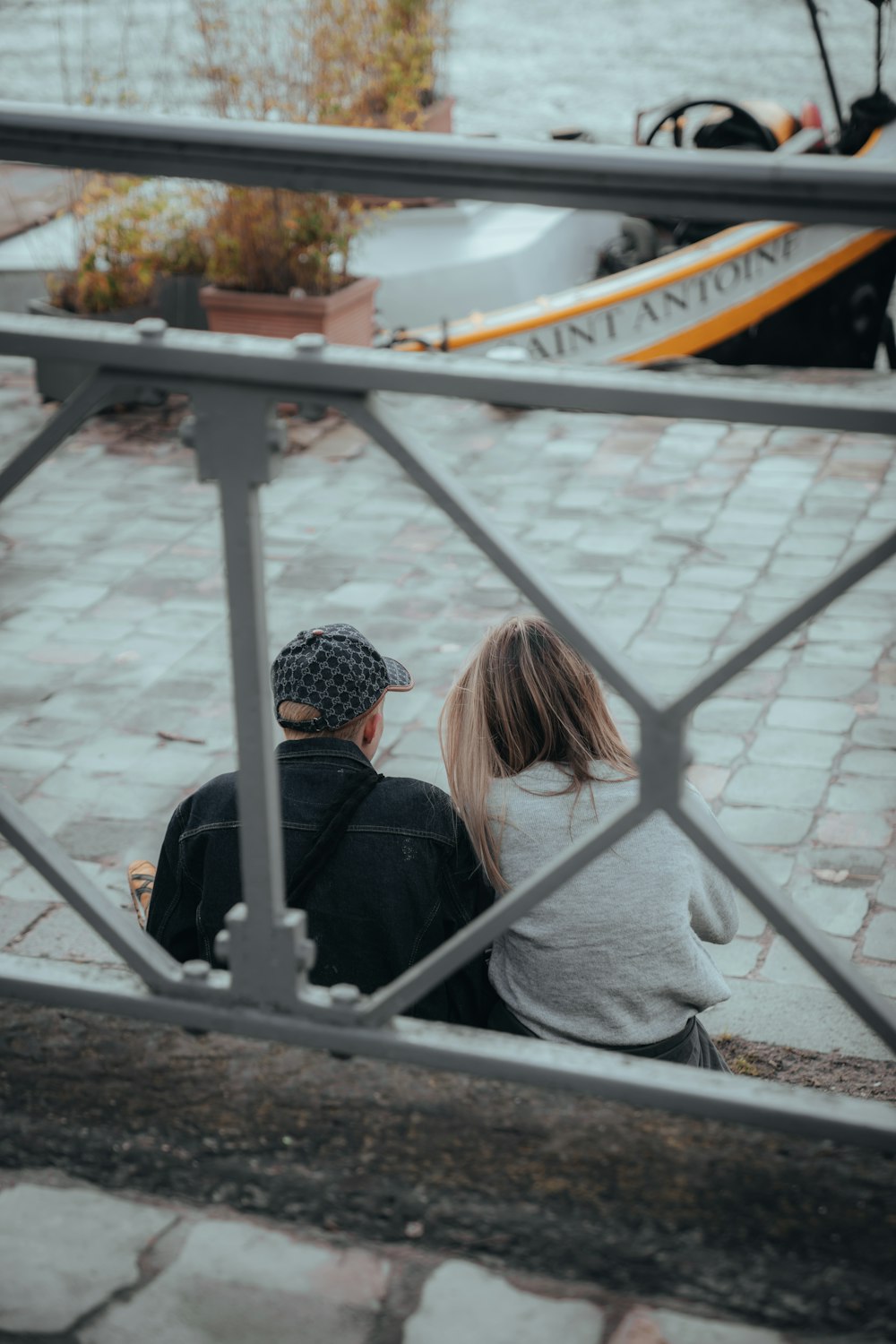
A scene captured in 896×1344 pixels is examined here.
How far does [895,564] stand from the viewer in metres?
5.95

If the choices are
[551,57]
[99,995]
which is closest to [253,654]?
[99,995]

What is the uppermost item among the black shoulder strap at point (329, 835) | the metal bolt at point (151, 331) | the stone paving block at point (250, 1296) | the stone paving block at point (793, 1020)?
the metal bolt at point (151, 331)

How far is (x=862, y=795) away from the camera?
4320 mm

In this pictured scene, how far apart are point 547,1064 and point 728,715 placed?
313 cm

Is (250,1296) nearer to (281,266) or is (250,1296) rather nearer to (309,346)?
(309,346)

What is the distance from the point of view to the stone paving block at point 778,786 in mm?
4309

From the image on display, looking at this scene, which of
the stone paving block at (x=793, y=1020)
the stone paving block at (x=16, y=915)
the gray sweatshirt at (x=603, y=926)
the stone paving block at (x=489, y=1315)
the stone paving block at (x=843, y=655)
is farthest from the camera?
the stone paving block at (x=843, y=655)

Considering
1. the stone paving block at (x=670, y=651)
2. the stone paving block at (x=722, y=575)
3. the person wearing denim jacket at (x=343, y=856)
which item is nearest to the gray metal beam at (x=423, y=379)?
the person wearing denim jacket at (x=343, y=856)

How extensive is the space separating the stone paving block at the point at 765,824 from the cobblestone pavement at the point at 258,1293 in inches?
98.3

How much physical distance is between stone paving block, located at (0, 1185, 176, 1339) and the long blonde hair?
920 millimetres

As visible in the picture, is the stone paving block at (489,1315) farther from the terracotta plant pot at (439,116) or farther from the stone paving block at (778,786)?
the terracotta plant pot at (439,116)

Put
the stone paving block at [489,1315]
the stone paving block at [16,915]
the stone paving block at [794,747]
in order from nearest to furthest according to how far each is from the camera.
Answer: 1. the stone paving block at [489,1315]
2. the stone paving block at [16,915]
3. the stone paving block at [794,747]

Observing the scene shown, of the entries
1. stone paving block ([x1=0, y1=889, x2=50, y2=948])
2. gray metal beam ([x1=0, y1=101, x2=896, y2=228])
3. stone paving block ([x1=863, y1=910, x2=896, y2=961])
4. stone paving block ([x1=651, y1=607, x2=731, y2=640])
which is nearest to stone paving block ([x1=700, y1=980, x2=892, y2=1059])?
stone paving block ([x1=863, y1=910, x2=896, y2=961])

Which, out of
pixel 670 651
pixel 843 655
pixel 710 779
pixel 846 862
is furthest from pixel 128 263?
pixel 846 862
